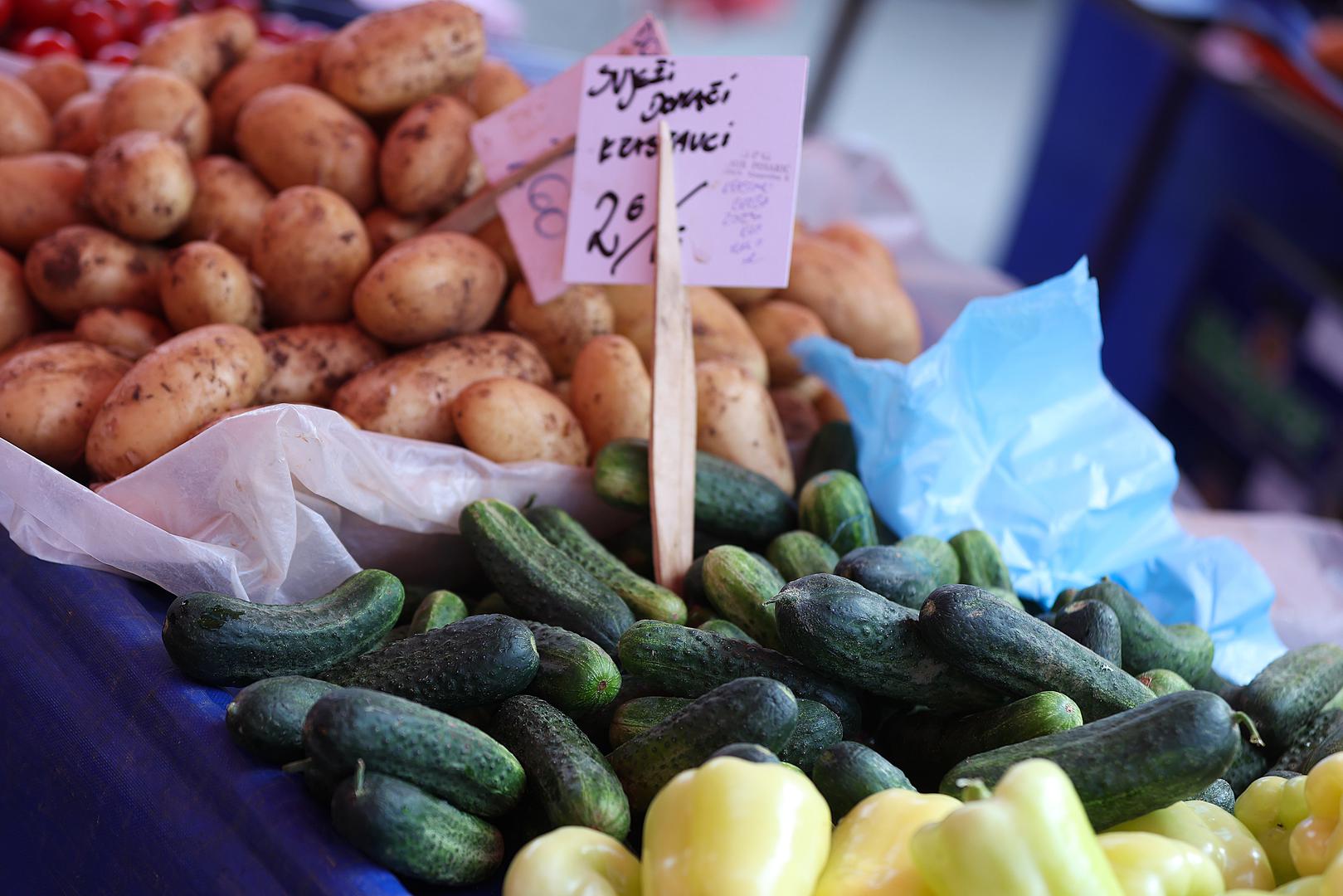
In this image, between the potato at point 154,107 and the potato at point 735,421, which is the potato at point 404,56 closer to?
the potato at point 154,107

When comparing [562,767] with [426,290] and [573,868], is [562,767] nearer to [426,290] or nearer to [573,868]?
[573,868]

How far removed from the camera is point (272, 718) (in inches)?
42.4

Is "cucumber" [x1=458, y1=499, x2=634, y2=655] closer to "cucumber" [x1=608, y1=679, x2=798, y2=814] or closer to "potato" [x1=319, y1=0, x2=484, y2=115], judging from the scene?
"cucumber" [x1=608, y1=679, x2=798, y2=814]

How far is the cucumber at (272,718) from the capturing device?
1076 mm

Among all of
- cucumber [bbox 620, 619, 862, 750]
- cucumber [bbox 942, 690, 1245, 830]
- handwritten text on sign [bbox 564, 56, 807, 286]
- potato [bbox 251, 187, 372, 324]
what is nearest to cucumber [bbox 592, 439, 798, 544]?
handwritten text on sign [bbox 564, 56, 807, 286]

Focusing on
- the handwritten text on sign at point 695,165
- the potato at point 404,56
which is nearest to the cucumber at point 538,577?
the handwritten text on sign at point 695,165

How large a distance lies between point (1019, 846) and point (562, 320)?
4.15 ft

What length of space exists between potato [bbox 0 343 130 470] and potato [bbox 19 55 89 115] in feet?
2.69

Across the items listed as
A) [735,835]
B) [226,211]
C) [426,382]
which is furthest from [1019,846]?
[226,211]

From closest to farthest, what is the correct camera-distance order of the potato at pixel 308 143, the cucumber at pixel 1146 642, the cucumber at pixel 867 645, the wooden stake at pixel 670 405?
1. the cucumber at pixel 867 645
2. the cucumber at pixel 1146 642
3. the wooden stake at pixel 670 405
4. the potato at pixel 308 143

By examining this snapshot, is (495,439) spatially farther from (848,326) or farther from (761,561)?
(848,326)

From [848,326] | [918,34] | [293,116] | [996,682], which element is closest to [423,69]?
[293,116]

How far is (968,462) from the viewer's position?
181cm

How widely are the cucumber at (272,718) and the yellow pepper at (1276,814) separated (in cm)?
93
